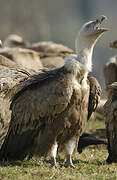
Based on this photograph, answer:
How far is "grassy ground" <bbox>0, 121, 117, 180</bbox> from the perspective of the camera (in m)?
6.91

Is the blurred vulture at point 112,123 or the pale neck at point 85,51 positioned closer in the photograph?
the pale neck at point 85,51

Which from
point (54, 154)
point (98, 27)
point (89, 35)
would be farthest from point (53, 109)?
point (98, 27)

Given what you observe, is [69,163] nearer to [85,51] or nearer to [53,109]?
[53,109]

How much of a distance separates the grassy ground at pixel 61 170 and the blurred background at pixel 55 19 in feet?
5.68

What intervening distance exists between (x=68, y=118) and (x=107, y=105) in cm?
88

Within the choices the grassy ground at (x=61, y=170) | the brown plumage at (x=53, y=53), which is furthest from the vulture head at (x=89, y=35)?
the brown plumage at (x=53, y=53)

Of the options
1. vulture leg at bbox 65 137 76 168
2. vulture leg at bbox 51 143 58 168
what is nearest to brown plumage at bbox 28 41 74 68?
vulture leg at bbox 65 137 76 168

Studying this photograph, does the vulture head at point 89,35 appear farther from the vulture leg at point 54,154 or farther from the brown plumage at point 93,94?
the vulture leg at point 54,154

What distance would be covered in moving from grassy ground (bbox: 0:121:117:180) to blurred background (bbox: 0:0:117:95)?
5.68 feet

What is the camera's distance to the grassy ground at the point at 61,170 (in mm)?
6910

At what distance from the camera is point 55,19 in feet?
334

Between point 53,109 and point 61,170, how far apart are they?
832 mm

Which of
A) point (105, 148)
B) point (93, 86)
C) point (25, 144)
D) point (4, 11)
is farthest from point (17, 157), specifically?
point (4, 11)

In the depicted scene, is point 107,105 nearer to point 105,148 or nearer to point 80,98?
point 80,98
